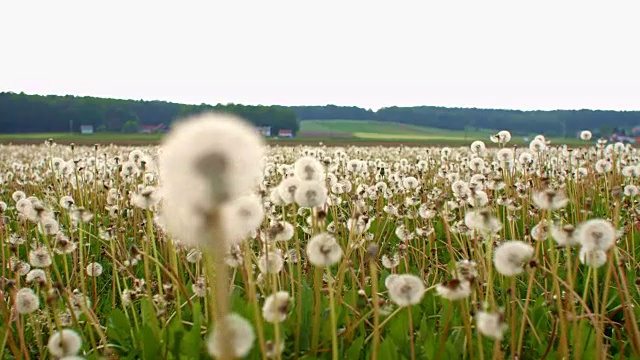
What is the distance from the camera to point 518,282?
12.6 ft

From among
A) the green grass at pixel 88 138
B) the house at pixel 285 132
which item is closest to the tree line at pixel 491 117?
the house at pixel 285 132

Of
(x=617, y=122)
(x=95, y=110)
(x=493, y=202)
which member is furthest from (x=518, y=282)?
(x=617, y=122)

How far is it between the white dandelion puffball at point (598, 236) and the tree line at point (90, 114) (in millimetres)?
87802

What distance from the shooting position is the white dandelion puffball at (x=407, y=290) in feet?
5.71

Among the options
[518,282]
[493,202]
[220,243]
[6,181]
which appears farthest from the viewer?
[6,181]

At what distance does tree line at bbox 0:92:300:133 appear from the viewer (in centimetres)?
9444

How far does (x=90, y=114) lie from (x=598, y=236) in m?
106

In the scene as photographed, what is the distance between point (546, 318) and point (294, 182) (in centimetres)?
164

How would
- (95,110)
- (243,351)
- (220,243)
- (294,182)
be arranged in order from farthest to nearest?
(95,110)
(294,182)
(243,351)
(220,243)

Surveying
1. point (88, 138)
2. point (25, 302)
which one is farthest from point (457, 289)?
point (88, 138)

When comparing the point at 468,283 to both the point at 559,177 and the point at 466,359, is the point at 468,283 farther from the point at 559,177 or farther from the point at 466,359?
the point at 559,177

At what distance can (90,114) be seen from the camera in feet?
324

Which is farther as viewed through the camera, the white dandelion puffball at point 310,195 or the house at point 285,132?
the house at point 285,132

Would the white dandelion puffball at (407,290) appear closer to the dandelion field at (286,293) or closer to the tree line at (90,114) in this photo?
the dandelion field at (286,293)
